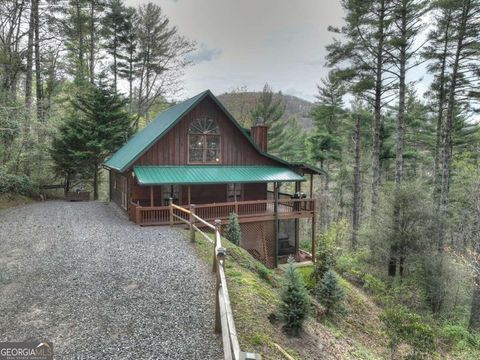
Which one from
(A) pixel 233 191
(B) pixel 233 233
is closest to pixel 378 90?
(A) pixel 233 191

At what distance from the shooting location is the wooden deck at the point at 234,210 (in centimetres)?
1267

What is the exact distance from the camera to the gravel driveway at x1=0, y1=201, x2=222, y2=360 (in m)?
4.22

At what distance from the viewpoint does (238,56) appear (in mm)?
35625

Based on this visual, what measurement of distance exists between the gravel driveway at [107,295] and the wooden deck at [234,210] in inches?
91.0

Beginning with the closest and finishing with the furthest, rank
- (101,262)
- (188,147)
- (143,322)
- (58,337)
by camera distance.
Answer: (58,337) < (143,322) < (101,262) < (188,147)

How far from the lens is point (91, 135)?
2059cm

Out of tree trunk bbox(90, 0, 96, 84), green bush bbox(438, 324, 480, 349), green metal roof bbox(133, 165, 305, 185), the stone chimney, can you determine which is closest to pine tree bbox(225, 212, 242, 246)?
green metal roof bbox(133, 165, 305, 185)

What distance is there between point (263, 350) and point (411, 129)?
26.5 m

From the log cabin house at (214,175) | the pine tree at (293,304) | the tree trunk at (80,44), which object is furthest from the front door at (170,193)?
the tree trunk at (80,44)

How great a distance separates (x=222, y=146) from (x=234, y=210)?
12.3 ft

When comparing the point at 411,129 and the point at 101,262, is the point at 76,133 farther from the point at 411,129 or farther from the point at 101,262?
the point at 411,129

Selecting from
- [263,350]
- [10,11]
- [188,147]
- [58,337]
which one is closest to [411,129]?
[188,147]

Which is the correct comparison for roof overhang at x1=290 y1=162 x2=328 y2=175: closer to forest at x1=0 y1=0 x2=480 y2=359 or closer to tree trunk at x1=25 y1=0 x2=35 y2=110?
forest at x1=0 y1=0 x2=480 y2=359

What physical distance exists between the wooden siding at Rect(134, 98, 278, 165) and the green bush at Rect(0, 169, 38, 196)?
8.33m
